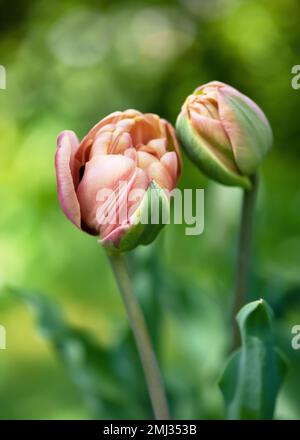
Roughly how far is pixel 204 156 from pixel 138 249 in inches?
8.1

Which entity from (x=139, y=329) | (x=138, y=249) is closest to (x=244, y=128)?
(x=139, y=329)

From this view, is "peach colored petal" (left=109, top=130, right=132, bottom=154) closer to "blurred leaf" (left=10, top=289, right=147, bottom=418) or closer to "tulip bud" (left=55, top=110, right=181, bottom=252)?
"tulip bud" (left=55, top=110, right=181, bottom=252)

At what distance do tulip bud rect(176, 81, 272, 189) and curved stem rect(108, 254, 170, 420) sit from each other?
0.07m

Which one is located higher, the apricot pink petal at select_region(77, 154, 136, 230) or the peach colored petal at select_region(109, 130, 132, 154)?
the peach colored petal at select_region(109, 130, 132, 154)

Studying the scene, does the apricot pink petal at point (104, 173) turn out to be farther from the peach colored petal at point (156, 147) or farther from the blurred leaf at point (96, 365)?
the blurred leaf at point (96, 365)

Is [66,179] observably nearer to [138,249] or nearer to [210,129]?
[210,129]

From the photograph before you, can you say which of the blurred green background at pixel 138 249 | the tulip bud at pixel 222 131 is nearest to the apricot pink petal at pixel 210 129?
the tulip bud at pixel 222 131

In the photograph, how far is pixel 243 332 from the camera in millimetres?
381

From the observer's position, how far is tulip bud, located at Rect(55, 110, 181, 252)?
0.35 metres

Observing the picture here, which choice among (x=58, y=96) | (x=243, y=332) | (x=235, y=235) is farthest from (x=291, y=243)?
(x=58, y=96)

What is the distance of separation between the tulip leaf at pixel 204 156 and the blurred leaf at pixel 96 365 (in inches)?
7.6

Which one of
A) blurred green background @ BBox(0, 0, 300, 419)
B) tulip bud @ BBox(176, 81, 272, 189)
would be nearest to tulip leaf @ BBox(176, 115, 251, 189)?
tulip bud @ BBox(176, 81, 272, 189)

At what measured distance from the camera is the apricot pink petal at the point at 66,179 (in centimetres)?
35

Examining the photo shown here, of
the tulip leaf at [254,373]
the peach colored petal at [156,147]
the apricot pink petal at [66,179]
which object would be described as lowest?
the tulip leaf at [254,373]
